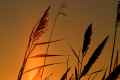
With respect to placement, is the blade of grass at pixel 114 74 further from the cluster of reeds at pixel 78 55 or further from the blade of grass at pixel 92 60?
the blade of grass at pixel 92 60

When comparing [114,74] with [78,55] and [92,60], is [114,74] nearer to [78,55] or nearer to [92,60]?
[92,60]

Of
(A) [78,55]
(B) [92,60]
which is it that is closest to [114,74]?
(B) [92,60]

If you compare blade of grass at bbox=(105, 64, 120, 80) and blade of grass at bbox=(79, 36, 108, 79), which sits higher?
blade of grass at bbox=(79, 36, 108, 79)

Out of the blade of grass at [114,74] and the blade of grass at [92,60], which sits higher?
the blade of grass at [92,60]

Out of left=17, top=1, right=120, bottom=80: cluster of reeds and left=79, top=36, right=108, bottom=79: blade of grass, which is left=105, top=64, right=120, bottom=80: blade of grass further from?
left=79, top=36, right=108, bottom=79: blade of grass

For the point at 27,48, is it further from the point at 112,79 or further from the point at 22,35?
the point at 112,79

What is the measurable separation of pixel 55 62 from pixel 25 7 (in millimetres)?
331

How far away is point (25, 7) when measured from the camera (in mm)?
1568

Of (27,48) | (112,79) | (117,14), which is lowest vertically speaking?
(112,79)

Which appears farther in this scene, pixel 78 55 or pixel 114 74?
pixel 78 55

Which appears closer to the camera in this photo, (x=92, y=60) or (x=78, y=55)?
(x=92, y=60)

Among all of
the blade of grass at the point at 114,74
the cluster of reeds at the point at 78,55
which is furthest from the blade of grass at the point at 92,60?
the blade of grass at the point at 114,74

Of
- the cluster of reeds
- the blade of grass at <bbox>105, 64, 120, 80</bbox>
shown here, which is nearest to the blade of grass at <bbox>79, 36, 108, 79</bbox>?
the cluster of reeds

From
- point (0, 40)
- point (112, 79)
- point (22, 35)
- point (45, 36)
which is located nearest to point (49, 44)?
point (45, 36)
